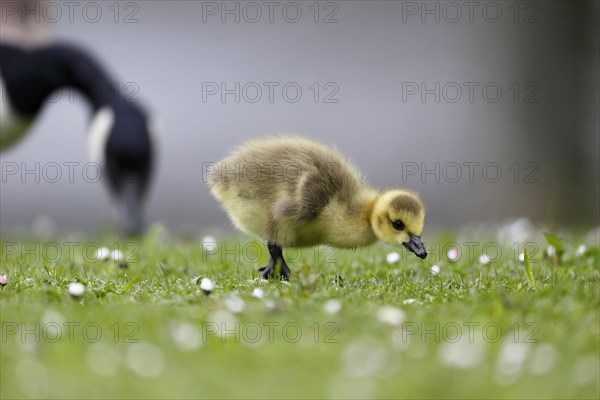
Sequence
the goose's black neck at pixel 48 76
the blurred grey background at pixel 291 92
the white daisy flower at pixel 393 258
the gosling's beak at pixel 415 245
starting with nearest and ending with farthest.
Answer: the gosling's beak at pixel 415 245 < the white daisy flower at pixel 393 258 < the goose's black neck at pixel 48 76 < the blurred grey background at pixel 291 92

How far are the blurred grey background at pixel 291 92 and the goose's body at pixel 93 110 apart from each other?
14.2ft

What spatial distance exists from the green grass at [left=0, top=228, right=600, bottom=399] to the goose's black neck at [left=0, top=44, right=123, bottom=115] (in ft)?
14.7

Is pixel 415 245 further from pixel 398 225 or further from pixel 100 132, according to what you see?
pixel 100 132

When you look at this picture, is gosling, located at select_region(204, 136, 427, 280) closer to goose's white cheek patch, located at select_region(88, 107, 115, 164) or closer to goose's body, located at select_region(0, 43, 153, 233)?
goose's body, located at select_region(0, 43, 153, 233)

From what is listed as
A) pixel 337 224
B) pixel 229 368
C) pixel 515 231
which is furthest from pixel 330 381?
pixel 515 231

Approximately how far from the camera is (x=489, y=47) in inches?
625

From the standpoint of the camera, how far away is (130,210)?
819 centimetres

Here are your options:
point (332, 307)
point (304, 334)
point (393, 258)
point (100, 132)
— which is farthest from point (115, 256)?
point (100, 132)

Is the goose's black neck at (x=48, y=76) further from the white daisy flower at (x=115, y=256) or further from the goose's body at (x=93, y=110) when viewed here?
the white daisy flower at (x=115, y=256)

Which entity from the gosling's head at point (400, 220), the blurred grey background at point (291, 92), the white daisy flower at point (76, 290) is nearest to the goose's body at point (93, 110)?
the gosling's head at point (400, 220)

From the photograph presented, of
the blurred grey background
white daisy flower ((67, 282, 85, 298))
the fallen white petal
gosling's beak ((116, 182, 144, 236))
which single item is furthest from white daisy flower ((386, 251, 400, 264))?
Answer: the blurred grey background

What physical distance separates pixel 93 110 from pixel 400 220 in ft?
18.6

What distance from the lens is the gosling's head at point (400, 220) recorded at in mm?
4449

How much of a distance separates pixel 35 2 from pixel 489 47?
8573mm
